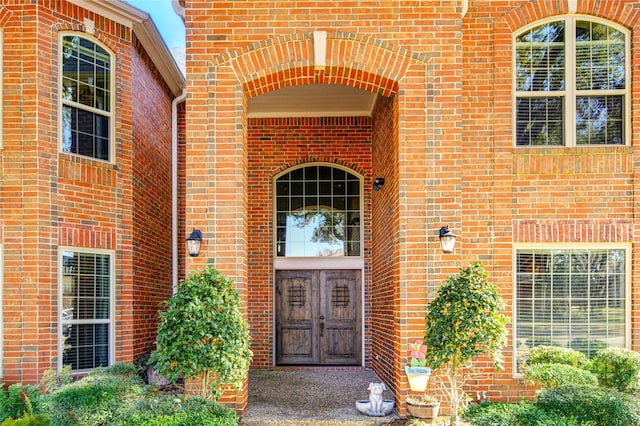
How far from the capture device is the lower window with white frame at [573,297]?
715 centimetres

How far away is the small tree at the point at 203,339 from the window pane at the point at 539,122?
477cm

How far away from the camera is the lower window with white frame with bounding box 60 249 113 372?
289 inches

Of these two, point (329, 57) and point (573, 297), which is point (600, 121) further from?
point (329, 57)

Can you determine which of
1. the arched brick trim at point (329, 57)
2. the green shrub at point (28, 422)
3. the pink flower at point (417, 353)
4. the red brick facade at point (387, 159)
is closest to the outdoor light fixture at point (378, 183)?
the red brick facade at point (387, 159)

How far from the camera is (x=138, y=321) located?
841 centimetres

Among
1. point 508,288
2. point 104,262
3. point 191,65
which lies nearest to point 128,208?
point 104,262

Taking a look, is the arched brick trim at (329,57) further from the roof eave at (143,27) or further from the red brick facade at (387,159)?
the roof eave at (143,27)

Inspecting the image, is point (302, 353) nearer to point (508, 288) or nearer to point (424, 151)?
point (508, 288)

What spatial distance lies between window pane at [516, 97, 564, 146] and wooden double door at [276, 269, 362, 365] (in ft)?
14.2

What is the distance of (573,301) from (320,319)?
475cm

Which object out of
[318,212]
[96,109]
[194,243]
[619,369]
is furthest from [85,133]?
[619,369]

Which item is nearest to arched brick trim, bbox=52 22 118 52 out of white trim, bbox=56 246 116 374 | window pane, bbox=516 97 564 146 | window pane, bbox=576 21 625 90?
white trim, bbox=56 246 116 374

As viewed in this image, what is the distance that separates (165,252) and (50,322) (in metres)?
3.26

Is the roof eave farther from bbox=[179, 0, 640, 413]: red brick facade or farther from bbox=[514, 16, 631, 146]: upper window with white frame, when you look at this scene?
bbox=[514, 16, 631, 146]: upper window with white frame
